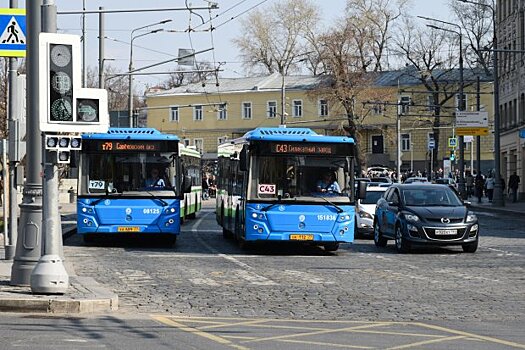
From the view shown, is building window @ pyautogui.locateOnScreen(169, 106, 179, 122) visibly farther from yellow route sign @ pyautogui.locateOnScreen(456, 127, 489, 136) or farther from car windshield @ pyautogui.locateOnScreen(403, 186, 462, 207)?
car windshield @ pyautogui.locateOnScreen(403, 186, 462, 207)

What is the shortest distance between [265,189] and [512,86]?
4962cm

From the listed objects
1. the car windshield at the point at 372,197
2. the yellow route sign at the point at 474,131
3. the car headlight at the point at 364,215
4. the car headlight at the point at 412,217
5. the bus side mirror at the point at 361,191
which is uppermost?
the yellow route sign at the point at 474,131

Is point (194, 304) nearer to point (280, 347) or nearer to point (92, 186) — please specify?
point (280, 347)

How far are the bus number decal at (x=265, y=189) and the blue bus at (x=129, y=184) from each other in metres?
2.74

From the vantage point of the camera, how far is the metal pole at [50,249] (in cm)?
1321

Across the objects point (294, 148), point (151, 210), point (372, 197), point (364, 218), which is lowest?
point (364, 218)

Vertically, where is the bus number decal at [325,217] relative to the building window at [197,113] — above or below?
below

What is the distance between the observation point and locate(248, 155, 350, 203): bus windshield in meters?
22.9

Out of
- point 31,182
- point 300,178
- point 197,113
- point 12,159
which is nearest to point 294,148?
point 300,178

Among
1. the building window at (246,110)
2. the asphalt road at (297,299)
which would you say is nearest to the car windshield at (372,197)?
the asphalt road at (297,299)

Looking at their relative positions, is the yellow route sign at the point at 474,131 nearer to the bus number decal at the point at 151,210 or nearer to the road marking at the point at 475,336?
the bus number decal at the point at 151,210

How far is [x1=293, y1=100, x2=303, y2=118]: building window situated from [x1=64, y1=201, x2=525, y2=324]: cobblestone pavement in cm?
7326

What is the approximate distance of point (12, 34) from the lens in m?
16.8

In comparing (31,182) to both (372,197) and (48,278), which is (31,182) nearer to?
(48,278)
